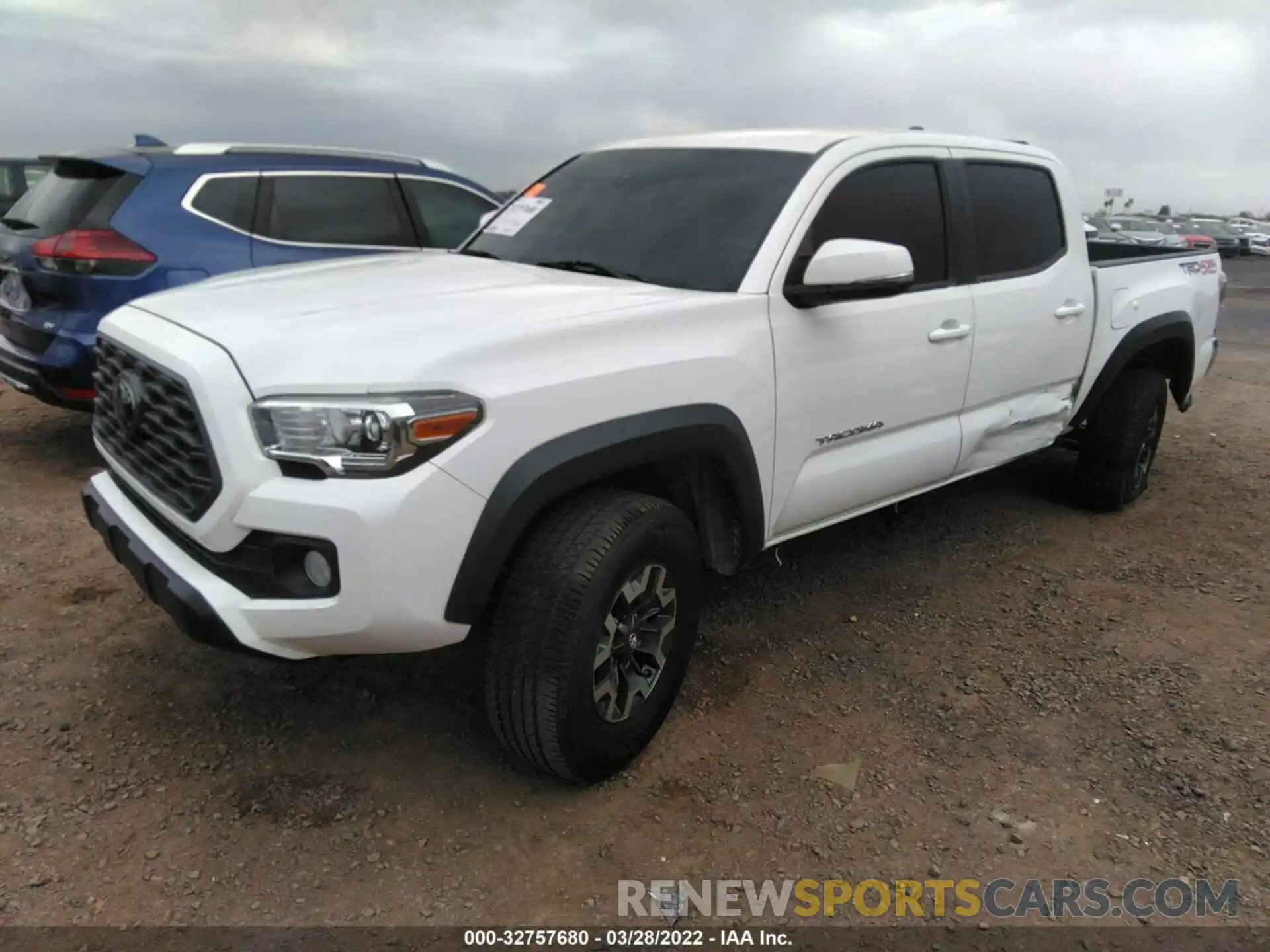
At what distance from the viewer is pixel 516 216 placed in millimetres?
3918

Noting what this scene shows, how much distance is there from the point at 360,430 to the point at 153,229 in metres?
3.43

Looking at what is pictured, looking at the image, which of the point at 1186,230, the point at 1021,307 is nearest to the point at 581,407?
the point at 1021,307

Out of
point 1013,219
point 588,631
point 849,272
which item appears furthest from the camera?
point 1013,219

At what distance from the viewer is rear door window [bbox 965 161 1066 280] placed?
3.99 meters

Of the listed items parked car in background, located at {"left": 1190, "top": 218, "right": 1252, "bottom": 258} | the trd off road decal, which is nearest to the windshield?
the trd off road decal

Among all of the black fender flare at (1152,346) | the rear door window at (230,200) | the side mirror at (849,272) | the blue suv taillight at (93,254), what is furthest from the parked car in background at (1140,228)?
the blue suv taillight at (93,254)

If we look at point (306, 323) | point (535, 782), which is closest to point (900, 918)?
point (535, 782)

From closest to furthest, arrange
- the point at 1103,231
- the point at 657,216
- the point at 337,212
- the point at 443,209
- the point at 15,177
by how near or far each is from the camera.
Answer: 1. the point at 657,216
2. the point at 337,212
3. the point at 443,209
4. the point at 15,177
5. the point at 1103,231

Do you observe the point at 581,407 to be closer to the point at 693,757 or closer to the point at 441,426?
the point at 441,426

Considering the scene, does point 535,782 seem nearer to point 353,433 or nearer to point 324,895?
point 324,895

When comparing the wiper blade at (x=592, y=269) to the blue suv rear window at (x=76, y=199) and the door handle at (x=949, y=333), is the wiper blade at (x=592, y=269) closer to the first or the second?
the door handle at (x=949, y=333)

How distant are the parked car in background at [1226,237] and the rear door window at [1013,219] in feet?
89.1

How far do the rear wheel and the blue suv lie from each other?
4.12m

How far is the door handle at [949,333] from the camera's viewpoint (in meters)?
3.59
